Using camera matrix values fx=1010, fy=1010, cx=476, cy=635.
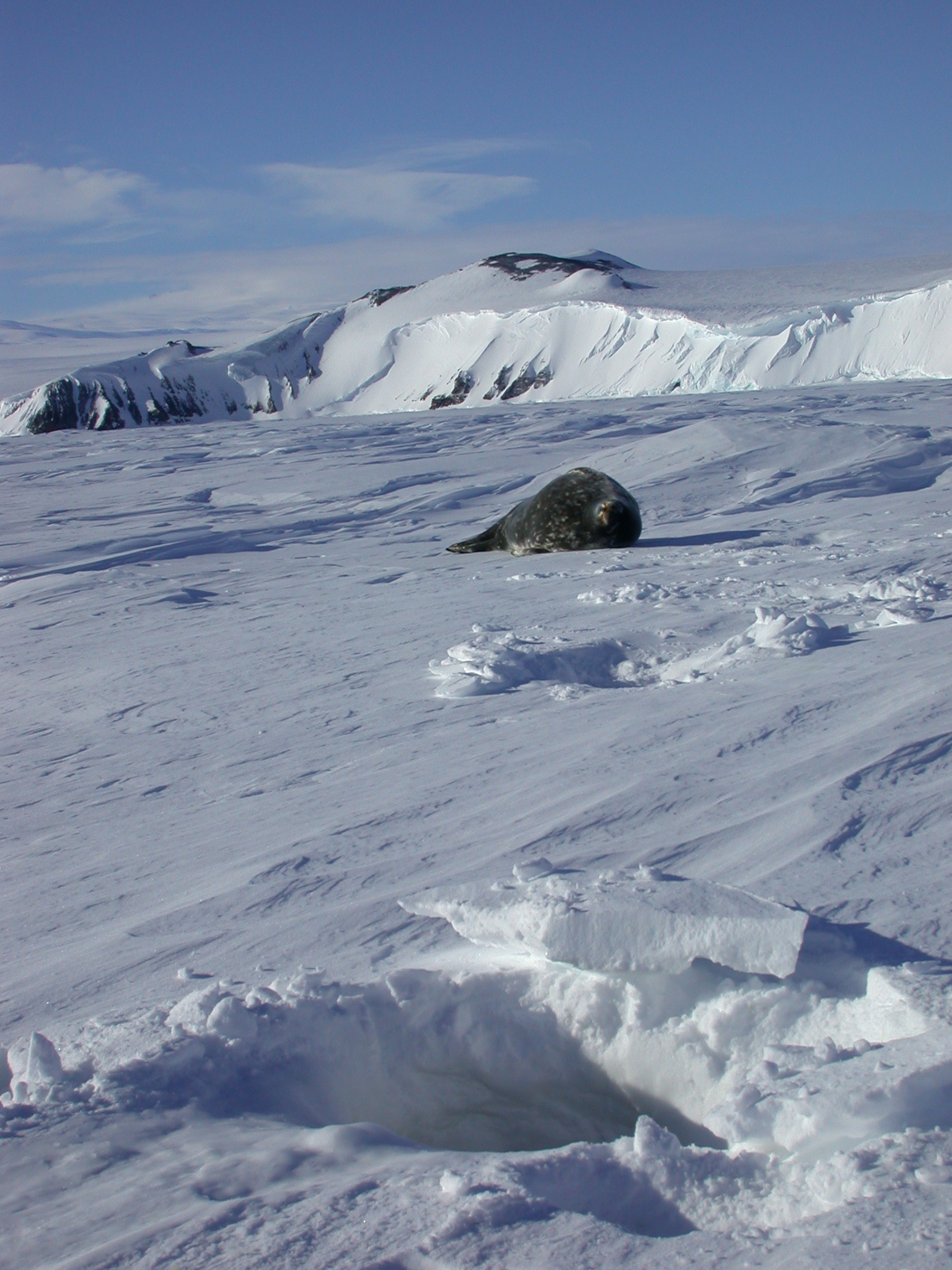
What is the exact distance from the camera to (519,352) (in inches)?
1130

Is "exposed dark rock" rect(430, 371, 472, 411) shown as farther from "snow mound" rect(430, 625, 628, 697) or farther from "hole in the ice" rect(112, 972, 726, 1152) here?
"hole in the ice" rect(112, 972, 726, 1152)

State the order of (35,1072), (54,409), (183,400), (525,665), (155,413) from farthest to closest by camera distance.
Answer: (183,400) < (155,413) < (54,409) < (525,665) < (35,1072)

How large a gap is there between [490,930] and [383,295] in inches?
1445

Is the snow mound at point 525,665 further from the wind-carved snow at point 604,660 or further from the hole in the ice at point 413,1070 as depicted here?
the hole in the ice at point 413,1070

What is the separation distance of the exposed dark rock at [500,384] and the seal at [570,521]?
2176 cm

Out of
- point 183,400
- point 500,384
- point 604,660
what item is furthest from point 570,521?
point 183,400

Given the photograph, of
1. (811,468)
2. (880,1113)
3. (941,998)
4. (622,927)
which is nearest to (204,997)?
(622,927)

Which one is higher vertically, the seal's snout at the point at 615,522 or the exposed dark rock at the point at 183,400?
the exposed dark rock at the point at 183,400

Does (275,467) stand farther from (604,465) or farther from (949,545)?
(949,545)

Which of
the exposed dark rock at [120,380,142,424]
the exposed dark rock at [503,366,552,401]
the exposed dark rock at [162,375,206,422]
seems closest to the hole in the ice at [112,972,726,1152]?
the exposed dark rock at [503,366,552,401]

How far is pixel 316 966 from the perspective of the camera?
1.86 meters

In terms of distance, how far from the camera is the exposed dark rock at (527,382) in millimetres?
27125

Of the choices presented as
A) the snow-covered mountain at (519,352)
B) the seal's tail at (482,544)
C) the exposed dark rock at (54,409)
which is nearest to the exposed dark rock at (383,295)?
the snow-covered mountain at (519,352)

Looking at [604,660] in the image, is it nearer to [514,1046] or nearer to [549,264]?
→ [514,1046]
